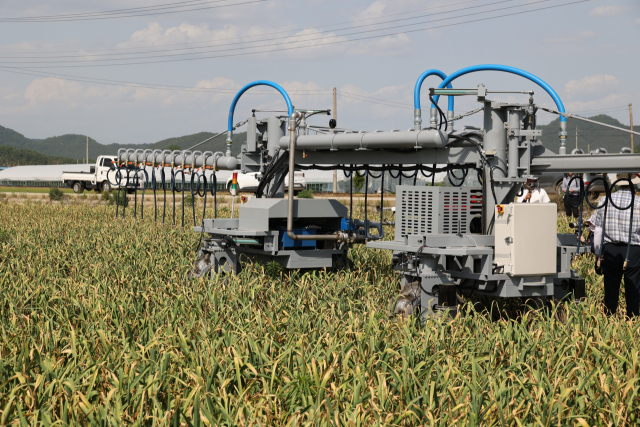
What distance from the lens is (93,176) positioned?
132ft

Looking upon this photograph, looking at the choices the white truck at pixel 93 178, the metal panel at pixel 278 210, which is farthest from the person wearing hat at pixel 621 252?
the white truck at pixel 93 178

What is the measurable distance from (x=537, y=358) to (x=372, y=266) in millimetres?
5280

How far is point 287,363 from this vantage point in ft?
16.0

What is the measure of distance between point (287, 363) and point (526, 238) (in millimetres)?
2925

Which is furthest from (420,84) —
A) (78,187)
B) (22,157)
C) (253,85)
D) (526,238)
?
(22,157)

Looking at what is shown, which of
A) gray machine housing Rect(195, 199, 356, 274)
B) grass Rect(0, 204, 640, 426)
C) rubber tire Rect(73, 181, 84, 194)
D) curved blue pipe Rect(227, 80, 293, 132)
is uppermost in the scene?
curved blue pipe Rect(227, 80, 293, 132)

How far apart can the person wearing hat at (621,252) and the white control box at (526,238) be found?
2.40ft

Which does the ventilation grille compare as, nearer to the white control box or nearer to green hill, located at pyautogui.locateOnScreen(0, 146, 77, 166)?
the white control box

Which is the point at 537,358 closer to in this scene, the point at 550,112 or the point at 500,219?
the point at 500,219

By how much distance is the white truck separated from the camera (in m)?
39.3

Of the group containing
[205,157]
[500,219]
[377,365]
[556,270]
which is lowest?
[377,365]

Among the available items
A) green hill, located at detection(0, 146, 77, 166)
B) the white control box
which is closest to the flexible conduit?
the white control box

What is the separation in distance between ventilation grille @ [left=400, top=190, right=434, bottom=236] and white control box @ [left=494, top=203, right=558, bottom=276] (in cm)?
72

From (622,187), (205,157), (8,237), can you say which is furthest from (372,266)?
(8,237)
